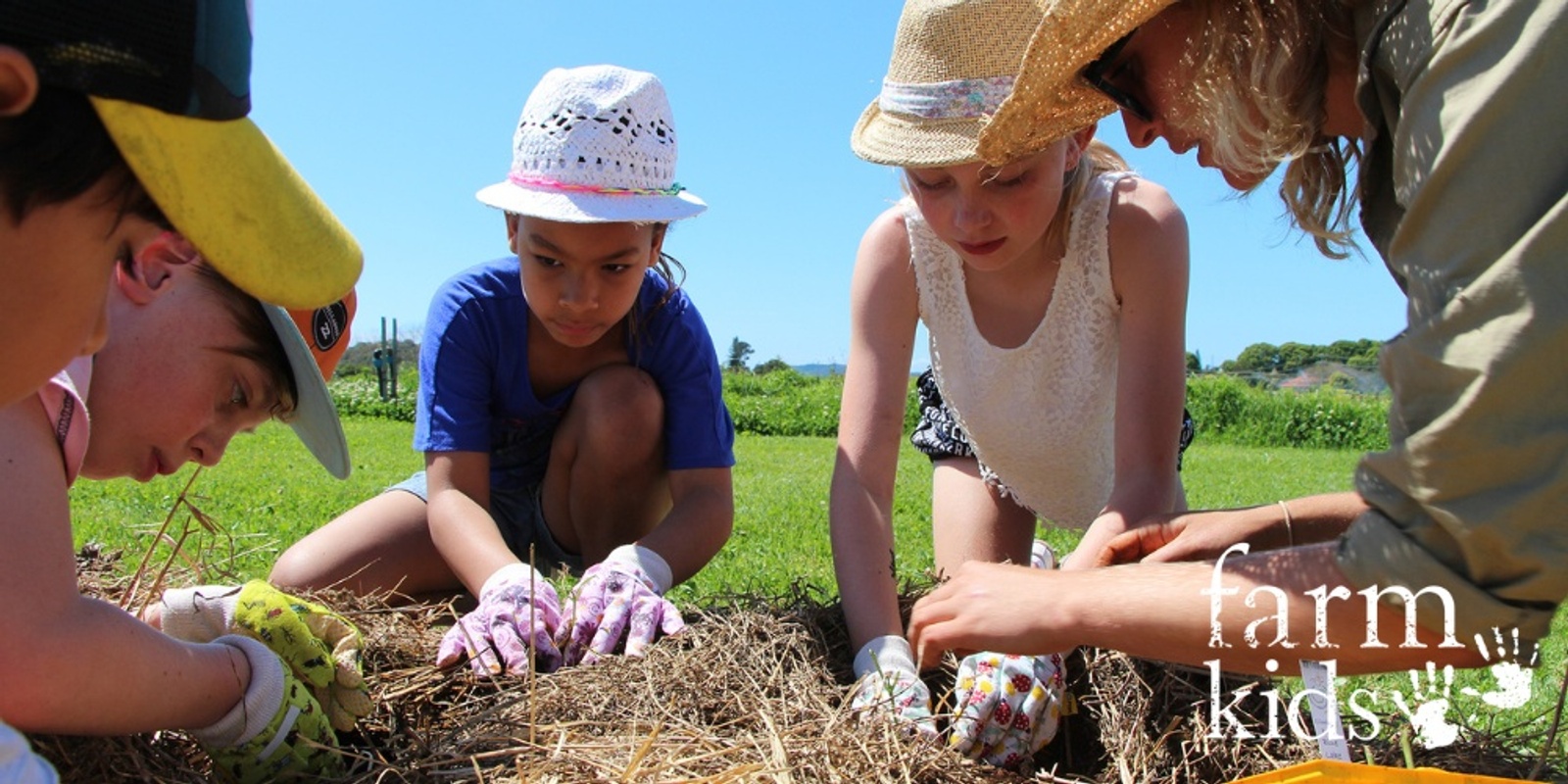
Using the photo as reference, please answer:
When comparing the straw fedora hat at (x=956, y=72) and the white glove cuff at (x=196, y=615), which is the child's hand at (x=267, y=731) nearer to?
the white glove cuff at (x=196, y=615)

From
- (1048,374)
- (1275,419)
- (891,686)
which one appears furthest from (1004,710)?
(1275,419)

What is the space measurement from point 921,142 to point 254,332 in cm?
121

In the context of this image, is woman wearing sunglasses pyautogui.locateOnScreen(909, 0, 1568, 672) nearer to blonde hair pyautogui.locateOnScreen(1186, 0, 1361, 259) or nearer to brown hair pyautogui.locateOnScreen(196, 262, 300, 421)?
blonde hair pyautogui.locateOnScreen(1186, 0, 1361, 259)

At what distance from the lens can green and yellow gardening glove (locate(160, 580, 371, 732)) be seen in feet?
5.95

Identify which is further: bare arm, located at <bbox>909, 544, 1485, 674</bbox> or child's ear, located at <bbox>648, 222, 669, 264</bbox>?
child's ear, located at <bbox>648, 222, 669, 264</bbox>

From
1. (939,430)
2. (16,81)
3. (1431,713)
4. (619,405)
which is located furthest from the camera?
(939,430)

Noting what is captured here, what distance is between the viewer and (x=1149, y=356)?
92.7 inches

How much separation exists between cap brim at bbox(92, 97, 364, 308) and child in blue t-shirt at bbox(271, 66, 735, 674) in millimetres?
1324

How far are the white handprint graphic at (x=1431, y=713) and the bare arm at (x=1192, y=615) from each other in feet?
1.40

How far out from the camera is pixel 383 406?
47.4 feet

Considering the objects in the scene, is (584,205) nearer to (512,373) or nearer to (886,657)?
(512,373)

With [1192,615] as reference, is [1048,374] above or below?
above

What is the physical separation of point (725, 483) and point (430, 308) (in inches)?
33.0

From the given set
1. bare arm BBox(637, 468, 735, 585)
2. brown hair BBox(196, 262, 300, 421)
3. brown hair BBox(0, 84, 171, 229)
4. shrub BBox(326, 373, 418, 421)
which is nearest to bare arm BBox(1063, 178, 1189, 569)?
bare arm BBox(637, 468, 735, 585)
